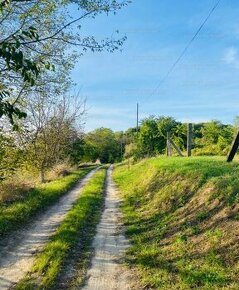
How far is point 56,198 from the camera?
1975 cm

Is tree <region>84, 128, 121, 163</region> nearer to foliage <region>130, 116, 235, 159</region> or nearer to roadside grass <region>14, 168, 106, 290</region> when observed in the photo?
foliage <region>130, 116, 235, 159</region>

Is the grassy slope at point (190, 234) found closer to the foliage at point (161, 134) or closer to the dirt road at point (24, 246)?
the dirt road at point (24, 246)

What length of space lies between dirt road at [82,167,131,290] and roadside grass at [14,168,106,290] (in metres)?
0.20

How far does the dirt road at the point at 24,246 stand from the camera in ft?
25.9

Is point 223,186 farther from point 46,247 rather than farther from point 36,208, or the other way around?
point 36,208

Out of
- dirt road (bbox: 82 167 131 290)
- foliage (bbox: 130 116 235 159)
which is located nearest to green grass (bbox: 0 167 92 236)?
dirt road (bbox: 82 167 131 290)

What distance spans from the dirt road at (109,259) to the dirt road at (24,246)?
4.38ft

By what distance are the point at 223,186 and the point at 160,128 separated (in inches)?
1547

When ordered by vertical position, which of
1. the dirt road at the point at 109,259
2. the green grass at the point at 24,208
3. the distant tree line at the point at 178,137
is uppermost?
the distant tree line at the point at 178,137

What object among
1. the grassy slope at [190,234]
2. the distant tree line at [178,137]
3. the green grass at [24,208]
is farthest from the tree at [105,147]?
the grassy slope at [190,234]

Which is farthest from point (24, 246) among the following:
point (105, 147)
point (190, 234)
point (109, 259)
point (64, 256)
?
point (105, 147)

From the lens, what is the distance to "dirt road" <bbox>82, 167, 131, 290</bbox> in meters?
7.32

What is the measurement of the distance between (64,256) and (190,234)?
2861mm

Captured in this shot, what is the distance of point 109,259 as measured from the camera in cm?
897
